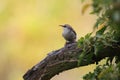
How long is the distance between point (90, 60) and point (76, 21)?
5739mm

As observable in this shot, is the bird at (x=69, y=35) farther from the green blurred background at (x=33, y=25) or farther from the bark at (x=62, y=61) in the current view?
the green blurred background at (x=33, y=25)

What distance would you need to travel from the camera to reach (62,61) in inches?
121

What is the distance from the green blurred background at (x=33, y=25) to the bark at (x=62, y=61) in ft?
17.1

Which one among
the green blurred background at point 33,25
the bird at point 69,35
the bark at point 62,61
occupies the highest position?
the green blurred background at point 33,25

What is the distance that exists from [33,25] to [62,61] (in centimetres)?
577

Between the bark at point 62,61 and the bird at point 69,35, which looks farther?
the bird at point 69,35

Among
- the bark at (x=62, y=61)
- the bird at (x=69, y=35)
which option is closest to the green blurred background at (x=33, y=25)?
the bird at (x=69, y=35)

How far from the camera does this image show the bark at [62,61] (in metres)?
2.94

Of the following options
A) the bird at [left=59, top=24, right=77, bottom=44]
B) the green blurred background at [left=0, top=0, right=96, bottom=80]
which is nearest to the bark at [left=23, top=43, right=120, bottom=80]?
the bird at [left=59, top=24, right=77, bottom=44]

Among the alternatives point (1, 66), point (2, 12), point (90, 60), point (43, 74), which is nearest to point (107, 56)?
point (90, 60)

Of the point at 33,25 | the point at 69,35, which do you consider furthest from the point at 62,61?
the point at 33,25

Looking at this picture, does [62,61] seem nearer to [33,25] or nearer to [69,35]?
[69,35]

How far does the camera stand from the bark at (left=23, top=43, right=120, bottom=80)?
2939 mm

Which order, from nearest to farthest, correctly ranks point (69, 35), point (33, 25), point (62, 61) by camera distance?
point (62, 61)
point (69, 35)
point (33, 25)
